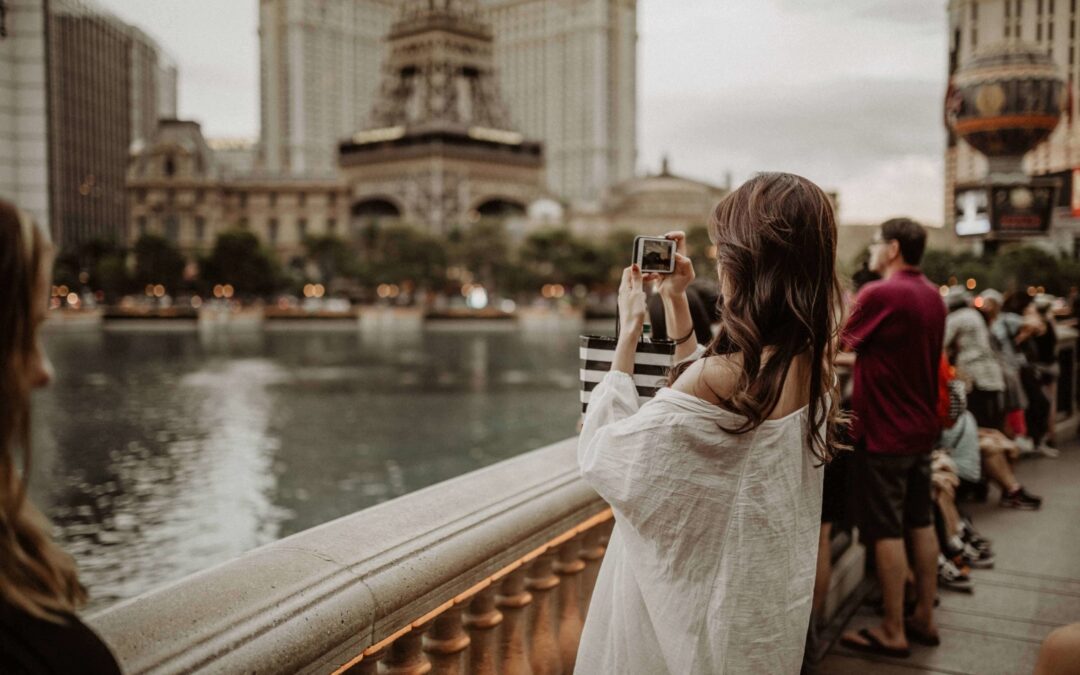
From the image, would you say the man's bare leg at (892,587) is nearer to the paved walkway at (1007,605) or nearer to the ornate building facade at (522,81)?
the paved walkway at (1007,605)

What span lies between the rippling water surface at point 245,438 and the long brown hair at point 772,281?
998 centimetres

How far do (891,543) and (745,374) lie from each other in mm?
2556

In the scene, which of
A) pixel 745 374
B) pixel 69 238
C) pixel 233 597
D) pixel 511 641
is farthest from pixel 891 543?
pixel 69 238

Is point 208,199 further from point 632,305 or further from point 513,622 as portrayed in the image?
point 632,305

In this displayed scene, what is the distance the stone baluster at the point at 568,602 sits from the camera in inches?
131

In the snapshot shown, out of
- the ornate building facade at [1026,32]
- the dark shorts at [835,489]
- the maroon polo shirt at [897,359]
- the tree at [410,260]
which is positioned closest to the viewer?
the dark shorts at [835,489]

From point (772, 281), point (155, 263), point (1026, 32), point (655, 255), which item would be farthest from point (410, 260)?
point (772, 281)

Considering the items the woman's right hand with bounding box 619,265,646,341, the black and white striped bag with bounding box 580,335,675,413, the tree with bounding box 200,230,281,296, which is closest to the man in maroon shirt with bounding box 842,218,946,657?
the black and white striped bag with bounding box 580,335,675,413

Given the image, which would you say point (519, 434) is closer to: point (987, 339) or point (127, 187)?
point (987, 339)

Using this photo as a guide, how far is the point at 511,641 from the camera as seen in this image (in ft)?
9.77

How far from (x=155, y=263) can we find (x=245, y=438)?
59309 mm

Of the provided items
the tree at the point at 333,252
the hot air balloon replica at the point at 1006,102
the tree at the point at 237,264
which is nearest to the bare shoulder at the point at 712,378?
the hot air balloon replica at the point at 1006,102

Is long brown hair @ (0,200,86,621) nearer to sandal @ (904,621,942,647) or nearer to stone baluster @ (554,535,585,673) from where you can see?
stone baluster @ (554,535,585,673)

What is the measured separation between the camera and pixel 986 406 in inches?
276
